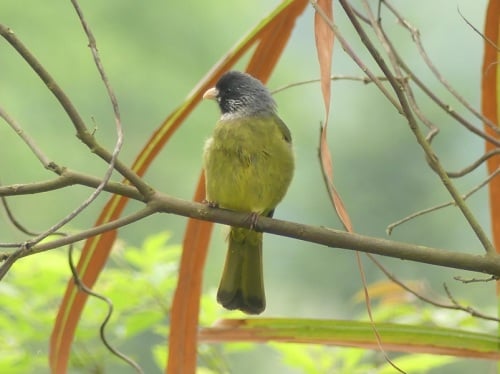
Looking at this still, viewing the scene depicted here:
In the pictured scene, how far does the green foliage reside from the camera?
2.12 m

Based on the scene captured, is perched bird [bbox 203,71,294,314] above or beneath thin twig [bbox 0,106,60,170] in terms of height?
above

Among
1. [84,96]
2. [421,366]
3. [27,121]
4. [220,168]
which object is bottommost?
[421,366]

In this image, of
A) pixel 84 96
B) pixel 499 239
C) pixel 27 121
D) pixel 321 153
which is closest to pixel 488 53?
pixel 499 239

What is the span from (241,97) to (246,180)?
38 cm

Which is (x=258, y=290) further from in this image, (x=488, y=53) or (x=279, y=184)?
(x=488, y=53)

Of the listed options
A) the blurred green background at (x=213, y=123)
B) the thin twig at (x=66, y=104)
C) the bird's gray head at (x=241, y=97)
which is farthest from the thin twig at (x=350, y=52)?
the blurred green background at (x=213, y=123)

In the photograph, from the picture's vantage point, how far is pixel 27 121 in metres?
7.08

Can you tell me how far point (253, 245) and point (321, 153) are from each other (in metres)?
0.93

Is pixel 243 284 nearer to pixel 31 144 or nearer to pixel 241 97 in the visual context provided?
pixel 241 97

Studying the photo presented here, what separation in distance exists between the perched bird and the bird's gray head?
0.27ft

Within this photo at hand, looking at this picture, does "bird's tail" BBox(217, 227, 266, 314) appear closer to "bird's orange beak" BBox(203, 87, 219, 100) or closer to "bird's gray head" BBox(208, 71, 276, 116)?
"bird's gray head" BBox(208, 71, 276, 116)

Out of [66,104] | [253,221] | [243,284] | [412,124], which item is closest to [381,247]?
[412,124]

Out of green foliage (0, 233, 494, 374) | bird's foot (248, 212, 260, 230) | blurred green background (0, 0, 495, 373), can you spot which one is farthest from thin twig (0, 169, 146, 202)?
blurred green background (0, 0, 495, 373)

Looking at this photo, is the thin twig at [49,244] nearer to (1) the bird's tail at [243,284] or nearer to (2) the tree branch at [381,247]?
(2) the tree branch at [381,247]
